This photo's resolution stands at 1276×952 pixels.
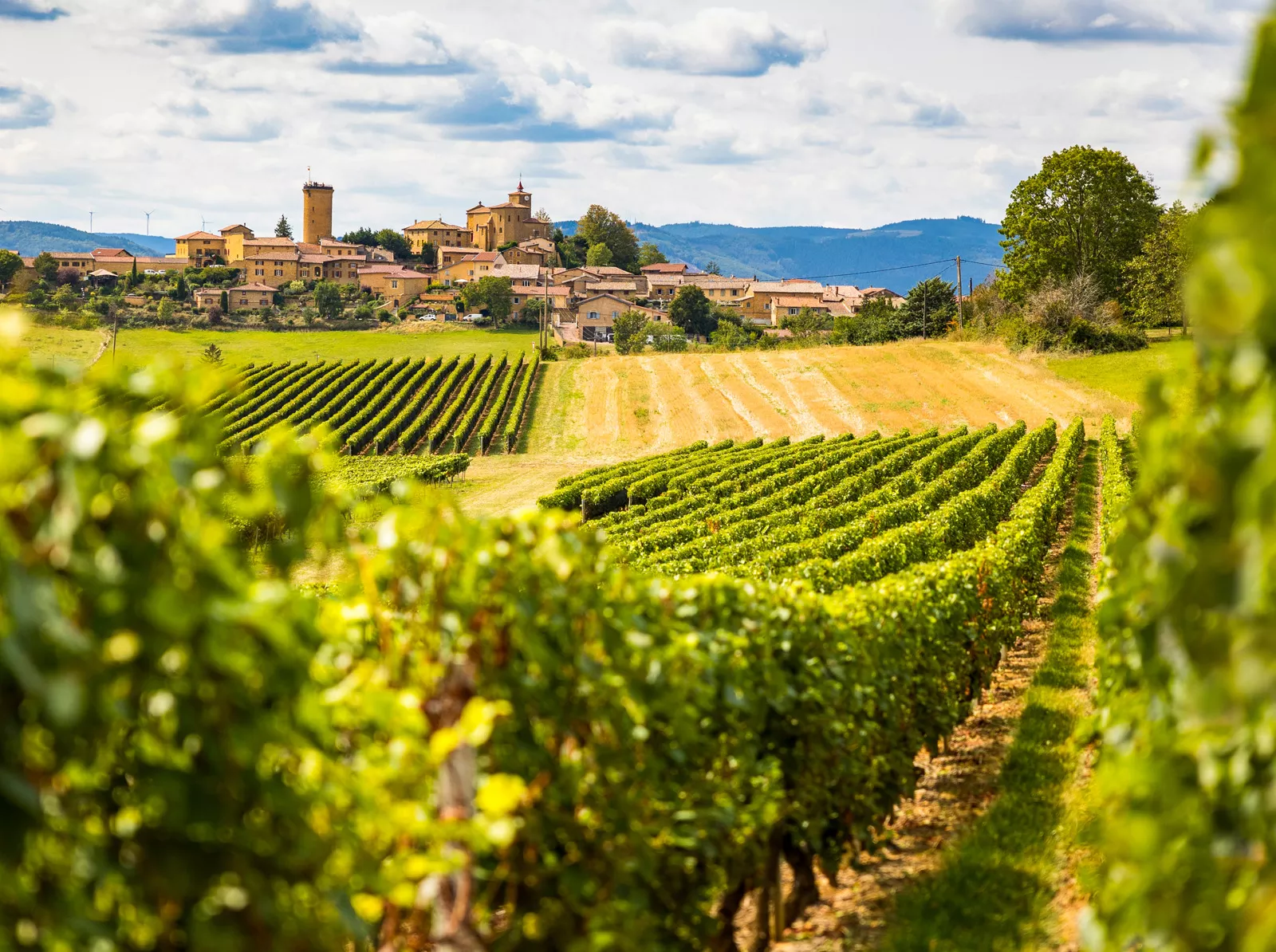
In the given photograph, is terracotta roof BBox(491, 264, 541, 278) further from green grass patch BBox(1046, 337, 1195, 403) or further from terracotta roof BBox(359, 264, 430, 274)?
green grass patch BBox(1046, 337, 1195, 403)

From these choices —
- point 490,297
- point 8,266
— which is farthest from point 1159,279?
point 8,266

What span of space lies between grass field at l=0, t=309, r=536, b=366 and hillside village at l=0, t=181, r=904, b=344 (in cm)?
1951

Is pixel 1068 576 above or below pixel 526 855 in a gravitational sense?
below

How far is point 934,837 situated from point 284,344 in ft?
300

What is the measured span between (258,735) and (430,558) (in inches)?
58.7

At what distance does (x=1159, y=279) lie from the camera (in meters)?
69.1

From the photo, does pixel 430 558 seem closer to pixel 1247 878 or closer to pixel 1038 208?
pixel 1247 878

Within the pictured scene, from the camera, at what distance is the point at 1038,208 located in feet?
242

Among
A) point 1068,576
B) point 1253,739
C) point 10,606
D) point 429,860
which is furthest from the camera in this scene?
point 1068,576

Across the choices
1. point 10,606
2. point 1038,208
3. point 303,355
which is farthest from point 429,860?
point 303,355

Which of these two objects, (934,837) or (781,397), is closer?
(934,837)

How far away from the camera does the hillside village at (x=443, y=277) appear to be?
438ft

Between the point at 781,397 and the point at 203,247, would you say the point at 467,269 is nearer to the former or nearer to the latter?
the point at 203,247

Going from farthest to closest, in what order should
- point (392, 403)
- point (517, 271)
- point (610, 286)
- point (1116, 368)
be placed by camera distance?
point (610, 286)
point (517, 271)
point (392, 403)
point (1116, 368)
